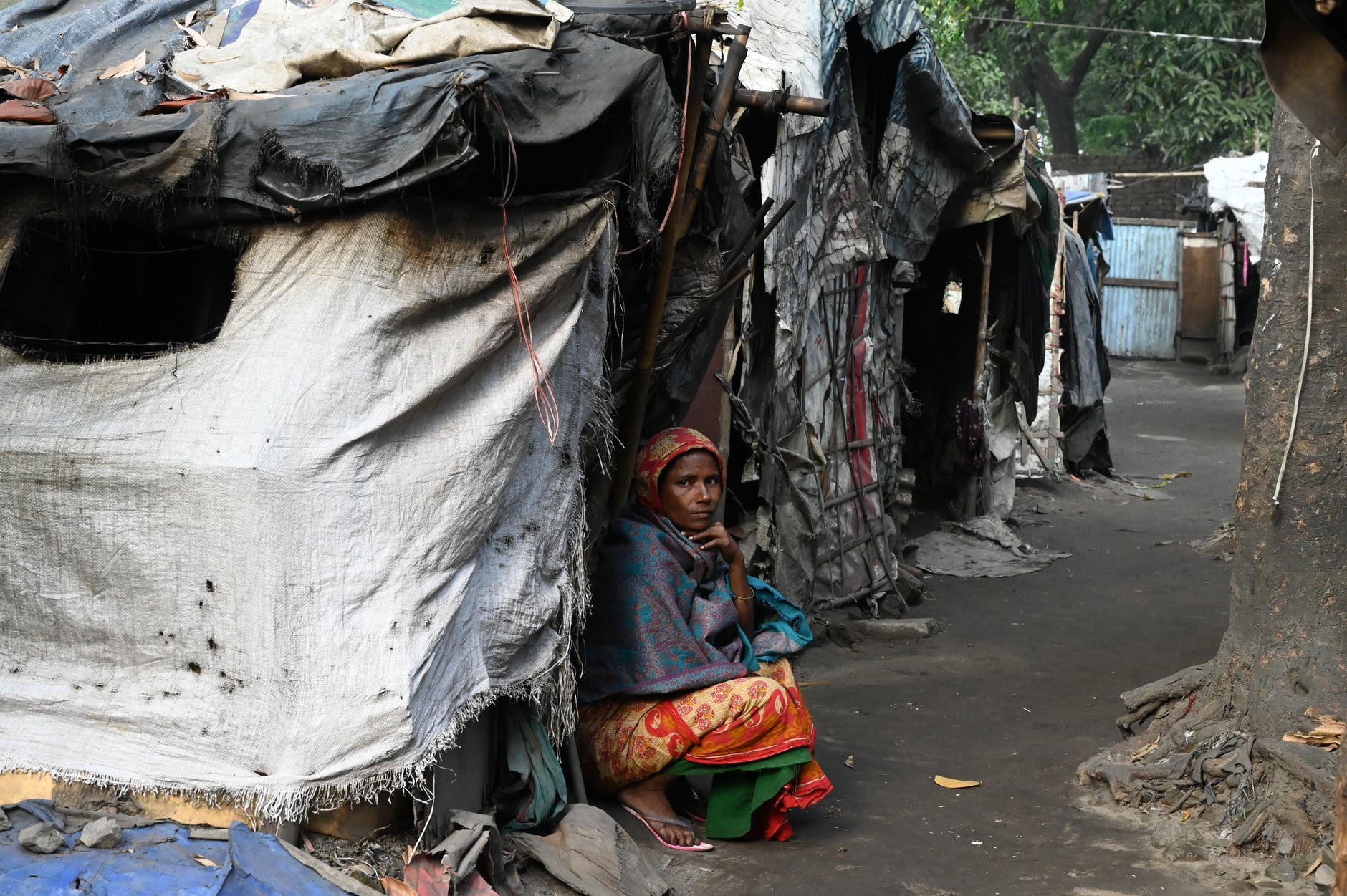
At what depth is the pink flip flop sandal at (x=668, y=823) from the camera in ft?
12.9

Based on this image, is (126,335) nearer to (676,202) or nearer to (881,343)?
(676,202)

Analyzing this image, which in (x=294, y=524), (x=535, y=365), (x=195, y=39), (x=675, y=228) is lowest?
(x=294, y=524)

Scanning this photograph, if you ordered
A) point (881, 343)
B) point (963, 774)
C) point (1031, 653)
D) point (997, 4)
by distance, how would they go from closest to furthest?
point (963, 774) < point (1031, 653) < point (881, 343) < point (997, 4)

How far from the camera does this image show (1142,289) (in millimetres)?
21594

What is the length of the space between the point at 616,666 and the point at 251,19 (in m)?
2.32

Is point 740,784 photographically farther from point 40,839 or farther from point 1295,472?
point 1295,472

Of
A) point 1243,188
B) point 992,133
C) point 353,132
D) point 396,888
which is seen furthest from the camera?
point 1243,188

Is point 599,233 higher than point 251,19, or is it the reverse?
point 251,19

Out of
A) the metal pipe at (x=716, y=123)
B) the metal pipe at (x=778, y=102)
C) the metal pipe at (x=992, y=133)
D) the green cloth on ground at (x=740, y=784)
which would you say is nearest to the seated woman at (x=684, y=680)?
the green cloth on ground at (x=740, y=784)

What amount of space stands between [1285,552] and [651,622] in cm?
214

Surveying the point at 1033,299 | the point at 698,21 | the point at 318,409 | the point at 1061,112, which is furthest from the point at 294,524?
the point at 1061,112

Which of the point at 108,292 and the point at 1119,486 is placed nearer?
the point at 108,292

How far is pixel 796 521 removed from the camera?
672 cm

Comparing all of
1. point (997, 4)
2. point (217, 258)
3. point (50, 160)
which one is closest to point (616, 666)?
point (217, 258)
